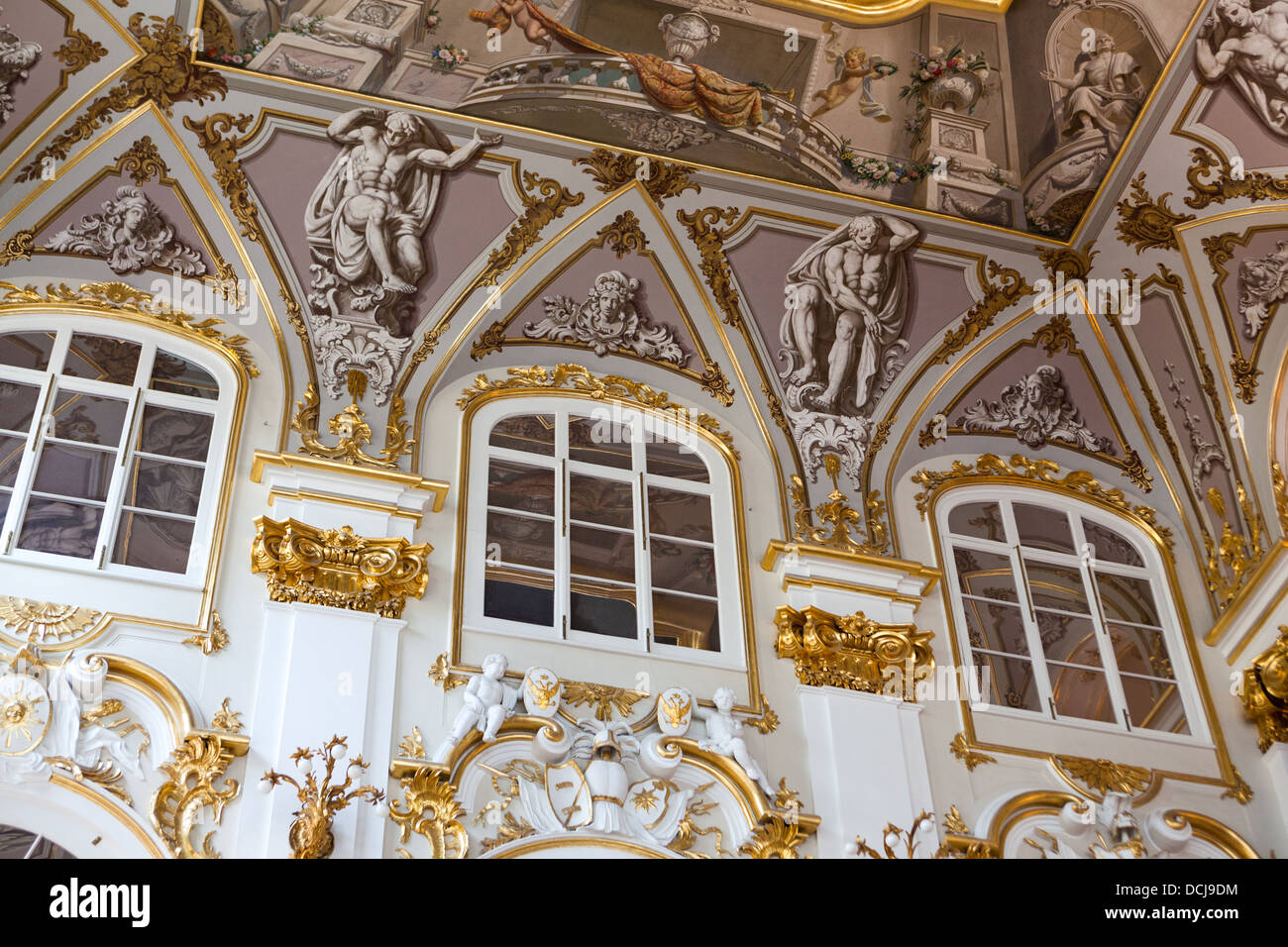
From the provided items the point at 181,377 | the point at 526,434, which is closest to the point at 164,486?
the point at 181,377

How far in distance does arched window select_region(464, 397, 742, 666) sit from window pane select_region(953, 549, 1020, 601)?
5.80ft

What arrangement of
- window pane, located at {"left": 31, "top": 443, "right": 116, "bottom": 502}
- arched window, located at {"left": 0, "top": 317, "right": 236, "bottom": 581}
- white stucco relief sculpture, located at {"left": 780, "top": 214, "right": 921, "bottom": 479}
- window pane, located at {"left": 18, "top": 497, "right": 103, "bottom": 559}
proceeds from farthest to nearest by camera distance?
white stucco relief sculpture, located at {"left": 780, "top": 214, "right": 921, "bottom": 479} → window pane, located at {"left": 31, "top": 443, "right": 116, "bottom": 502} → arched window, located at {"left": 0, "top": 317, "right": 236, "bottom": 581} → window pane, located at {"left": 18, "top": 497, "right": 103, "bottom": 559}

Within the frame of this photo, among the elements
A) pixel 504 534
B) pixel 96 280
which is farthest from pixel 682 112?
pixel 96 280

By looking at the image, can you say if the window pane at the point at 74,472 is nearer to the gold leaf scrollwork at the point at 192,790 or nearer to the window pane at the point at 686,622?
the gold leaf scrollwork at the point at 192,790

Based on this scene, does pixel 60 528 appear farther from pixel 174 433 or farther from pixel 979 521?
pixel 979 521

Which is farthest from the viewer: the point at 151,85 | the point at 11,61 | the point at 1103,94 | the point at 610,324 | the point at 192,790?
the point at 610,324

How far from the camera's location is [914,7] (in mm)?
12031

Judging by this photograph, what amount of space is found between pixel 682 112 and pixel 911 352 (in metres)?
2.60

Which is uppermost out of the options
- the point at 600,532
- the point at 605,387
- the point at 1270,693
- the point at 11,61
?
the point at 11,61

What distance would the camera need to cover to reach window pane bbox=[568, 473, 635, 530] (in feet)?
36.8

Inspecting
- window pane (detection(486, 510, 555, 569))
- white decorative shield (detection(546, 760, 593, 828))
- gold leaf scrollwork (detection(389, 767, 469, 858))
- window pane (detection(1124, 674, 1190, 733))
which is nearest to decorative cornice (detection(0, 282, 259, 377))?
window pane (detection(486, 510, 555, 569))

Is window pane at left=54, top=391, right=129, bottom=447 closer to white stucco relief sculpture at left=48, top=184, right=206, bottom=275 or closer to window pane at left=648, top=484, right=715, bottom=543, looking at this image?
white stucco relief sculpture at left=48, top=184, right=206, bottom=275

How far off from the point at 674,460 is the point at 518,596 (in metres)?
1.95

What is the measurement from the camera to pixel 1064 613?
11.6 m
